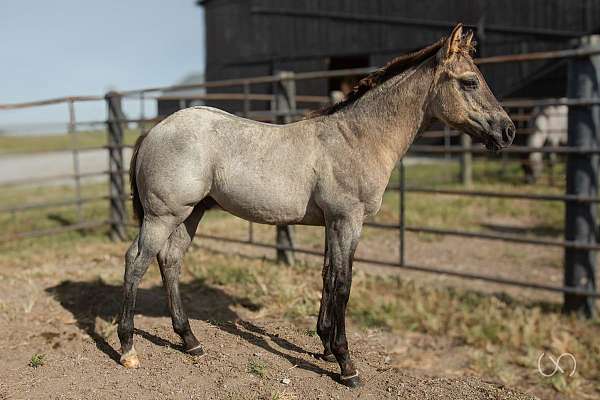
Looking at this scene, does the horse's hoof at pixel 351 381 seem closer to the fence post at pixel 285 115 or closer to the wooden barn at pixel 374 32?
the fence post at pixel 285 115

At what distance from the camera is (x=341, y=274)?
2953mm

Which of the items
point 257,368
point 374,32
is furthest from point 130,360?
point 374,32

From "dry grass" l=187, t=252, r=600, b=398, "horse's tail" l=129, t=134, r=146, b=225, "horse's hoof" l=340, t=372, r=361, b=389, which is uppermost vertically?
"horse's tail" l=129, t=134, r=146, b=225

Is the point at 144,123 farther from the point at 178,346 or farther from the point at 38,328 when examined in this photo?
the point at 178,346

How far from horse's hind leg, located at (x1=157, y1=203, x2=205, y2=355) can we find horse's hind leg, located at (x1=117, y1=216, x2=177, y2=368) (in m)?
0.17

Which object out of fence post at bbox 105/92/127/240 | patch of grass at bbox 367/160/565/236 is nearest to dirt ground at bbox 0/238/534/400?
fence post at bbox 105/92/127/240

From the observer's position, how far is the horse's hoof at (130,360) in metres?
3.12

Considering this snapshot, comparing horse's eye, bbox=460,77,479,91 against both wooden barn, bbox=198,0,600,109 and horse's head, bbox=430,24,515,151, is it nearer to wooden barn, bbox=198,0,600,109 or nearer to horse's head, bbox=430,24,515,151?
horse's head, bbox=430,24,515,151

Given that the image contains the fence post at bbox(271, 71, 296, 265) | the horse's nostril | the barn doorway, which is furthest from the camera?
the barn doorway

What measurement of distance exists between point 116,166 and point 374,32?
13045mm

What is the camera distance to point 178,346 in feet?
11.3

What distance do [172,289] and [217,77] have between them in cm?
1964

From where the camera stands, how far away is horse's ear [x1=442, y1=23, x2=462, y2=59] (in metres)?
2.69

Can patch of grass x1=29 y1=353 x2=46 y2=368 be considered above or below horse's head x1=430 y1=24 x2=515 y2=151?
below
